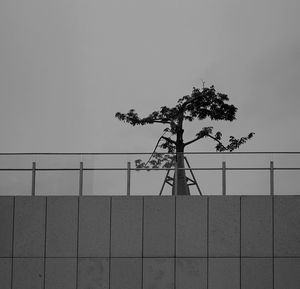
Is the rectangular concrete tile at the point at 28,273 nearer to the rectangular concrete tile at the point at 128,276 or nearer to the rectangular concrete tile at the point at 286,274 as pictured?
the rectangular concrete tile at the point at 128,276

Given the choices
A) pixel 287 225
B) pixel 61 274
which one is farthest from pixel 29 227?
pixel 287 225

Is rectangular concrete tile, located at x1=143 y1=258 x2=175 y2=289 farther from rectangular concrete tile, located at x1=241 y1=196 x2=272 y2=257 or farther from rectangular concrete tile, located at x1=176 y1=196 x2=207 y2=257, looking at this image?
rectangular concrete tile, located at x1=241 y1=196 x2=272 y2=257

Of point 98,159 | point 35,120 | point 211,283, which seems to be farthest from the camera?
point 35,120

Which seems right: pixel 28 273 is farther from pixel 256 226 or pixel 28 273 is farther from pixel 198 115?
pixel 198 115

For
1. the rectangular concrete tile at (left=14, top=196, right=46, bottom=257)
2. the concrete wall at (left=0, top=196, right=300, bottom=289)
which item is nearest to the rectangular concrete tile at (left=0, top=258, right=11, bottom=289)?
the concrete wall at (left=0, top=196, right=300, bottom=289)

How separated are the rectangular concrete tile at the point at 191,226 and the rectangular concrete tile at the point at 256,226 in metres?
1.29

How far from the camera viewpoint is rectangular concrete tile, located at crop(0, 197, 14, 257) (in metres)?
27.2

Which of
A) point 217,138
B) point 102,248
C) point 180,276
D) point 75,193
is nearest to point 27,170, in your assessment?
point 75,193

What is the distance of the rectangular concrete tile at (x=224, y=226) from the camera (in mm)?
26594

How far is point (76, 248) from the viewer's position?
88.5 feet

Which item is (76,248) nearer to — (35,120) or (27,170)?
(27,170)

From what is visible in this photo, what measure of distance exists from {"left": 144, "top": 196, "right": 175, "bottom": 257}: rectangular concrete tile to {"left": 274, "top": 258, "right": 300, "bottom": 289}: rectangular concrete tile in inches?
135

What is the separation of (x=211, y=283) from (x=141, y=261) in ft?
7.74

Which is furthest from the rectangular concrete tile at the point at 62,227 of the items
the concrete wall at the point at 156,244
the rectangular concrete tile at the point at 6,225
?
the rectangular concrete tile at the point at 6,225
